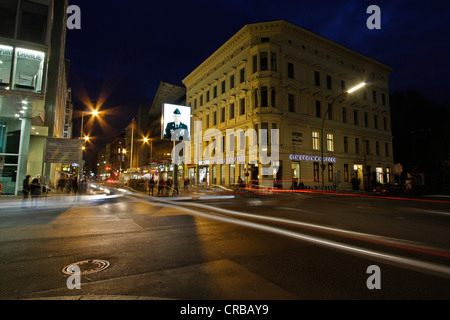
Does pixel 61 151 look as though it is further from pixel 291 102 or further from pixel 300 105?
pixel 300 105

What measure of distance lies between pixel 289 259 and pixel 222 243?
1.78m

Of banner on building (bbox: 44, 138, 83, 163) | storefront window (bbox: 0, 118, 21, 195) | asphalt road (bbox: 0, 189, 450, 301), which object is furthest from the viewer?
storefront window (bbox: 0, 118, 21, 195)

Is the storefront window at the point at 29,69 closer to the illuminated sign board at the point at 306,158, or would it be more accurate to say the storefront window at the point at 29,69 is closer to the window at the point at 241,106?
the window at the point at 241,106

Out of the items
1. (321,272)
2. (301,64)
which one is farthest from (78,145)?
(301,64)

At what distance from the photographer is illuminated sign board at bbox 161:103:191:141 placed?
2112 cm

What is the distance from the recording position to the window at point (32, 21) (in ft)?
52.7

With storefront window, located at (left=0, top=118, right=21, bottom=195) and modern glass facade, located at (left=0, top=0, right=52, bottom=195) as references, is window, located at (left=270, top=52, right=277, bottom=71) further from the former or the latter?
storefront window, located at (left=0, top=118, right=21, bottom=195)

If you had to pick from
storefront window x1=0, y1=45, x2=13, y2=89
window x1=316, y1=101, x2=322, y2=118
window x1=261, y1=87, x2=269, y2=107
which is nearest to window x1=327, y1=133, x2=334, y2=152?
window x1=316, y1=101, x2=322, y2=118

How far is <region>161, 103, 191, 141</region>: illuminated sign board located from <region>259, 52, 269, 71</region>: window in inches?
509

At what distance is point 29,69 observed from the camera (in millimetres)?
15805

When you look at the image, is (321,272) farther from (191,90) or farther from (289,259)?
(191,90)

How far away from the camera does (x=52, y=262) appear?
4.46 m

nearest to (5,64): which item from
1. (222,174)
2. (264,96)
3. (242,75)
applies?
(264,96)

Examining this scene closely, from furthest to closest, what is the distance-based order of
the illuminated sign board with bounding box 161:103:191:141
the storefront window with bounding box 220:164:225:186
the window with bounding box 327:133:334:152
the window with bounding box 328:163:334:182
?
the storefront window with bounding box 220:164:225:186 < the window with bounding box 327:133:334:152 < the window with bounding box 328:163:334:182 < the illuminated sign board with bounding box 161:103:191:141
